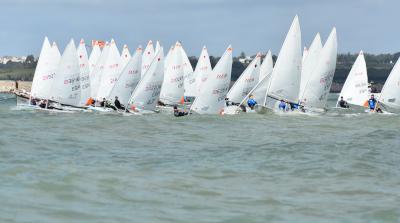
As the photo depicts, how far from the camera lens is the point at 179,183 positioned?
Result: 23.2 m

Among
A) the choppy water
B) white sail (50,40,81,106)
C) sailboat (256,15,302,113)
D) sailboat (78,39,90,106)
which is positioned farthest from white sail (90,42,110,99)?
the choppy water

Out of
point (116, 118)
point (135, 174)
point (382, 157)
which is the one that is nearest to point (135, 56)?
point (116, 118)

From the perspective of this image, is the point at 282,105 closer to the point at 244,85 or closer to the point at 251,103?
the point at 251,103

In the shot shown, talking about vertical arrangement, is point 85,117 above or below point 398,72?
below

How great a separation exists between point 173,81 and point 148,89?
35.0 feet

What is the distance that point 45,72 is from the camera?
5625 cm

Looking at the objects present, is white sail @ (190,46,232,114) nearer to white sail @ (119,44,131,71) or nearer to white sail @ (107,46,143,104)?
white sail @ (107,46,143,104)

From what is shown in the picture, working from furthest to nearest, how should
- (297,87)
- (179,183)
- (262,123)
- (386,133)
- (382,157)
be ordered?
(297,87) < (262,123) < (386,133) < (382,157) < (179,183)

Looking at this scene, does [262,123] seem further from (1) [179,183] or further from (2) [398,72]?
(1) [179,183]

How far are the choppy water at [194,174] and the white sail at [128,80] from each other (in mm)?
10196

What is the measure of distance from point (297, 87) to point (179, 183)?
108 feet

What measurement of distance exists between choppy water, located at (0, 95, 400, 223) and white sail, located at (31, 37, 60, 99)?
433 inches

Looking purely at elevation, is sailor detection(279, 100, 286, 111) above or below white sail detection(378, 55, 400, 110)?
below

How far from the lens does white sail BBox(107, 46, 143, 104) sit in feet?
179
